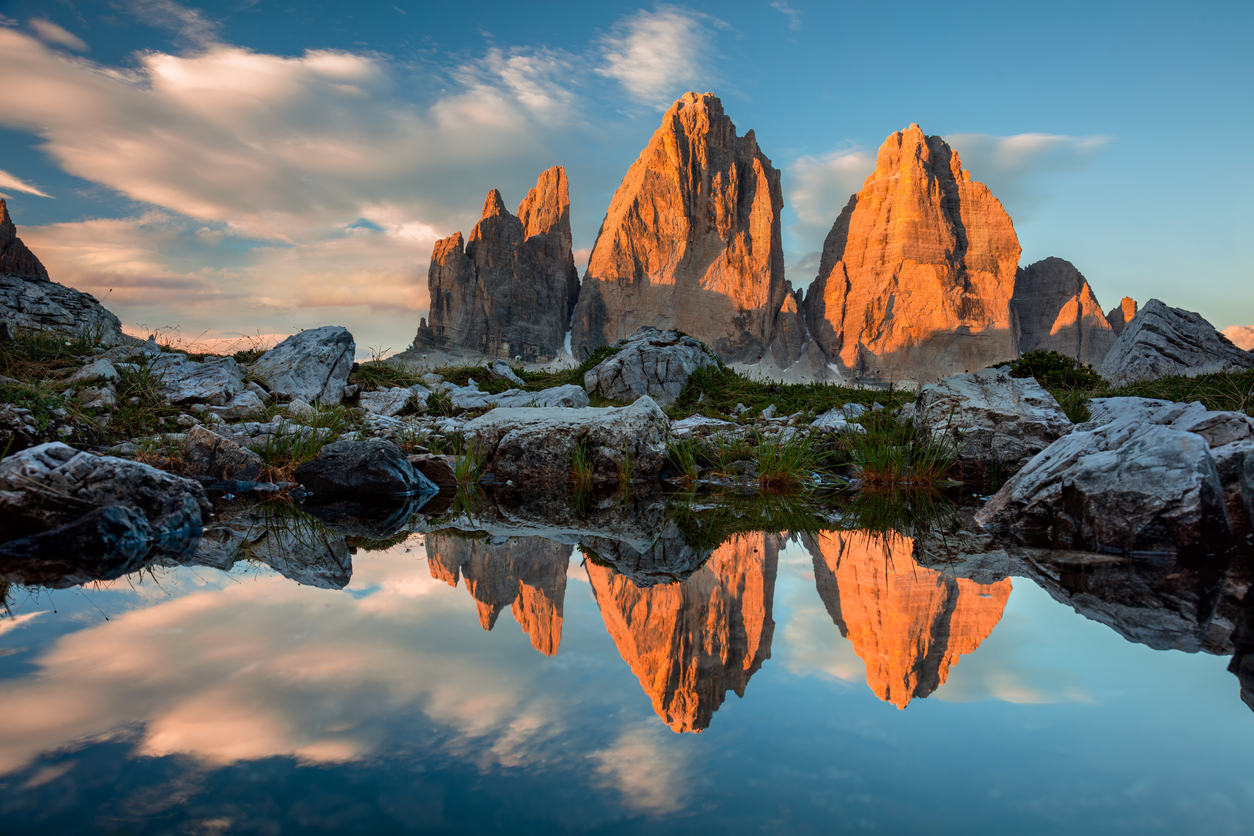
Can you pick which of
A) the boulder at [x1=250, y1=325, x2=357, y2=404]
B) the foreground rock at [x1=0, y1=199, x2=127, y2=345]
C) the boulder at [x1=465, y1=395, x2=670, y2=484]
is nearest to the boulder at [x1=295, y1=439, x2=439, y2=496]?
the boulder at [x1=465, y1=395, x2=670, y2=484]

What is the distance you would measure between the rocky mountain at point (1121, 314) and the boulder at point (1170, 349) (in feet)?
231

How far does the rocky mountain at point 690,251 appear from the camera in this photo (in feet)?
227

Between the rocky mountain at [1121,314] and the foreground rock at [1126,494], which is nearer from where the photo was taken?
the foreground rock at [1126,494]

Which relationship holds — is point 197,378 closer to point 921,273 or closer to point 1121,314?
point 921,273

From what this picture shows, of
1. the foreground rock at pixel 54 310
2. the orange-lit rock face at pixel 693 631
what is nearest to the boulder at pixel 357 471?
the orange-lit rock face at pixel 693 631

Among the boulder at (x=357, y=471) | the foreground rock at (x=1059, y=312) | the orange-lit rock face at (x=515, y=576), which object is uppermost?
the foreground rock at (x=1059, y=312)

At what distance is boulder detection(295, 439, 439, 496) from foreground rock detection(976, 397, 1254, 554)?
15.1ft

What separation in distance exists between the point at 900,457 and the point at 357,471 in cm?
495

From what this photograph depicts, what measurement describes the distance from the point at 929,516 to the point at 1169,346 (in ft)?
56.0

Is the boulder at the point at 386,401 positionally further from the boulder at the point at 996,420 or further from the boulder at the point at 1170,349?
the boulder at the point at 1170,349

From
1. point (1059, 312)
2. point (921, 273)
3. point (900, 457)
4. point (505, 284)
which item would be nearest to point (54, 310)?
point (900, 457)

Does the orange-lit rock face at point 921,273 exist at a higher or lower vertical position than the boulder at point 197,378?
higher

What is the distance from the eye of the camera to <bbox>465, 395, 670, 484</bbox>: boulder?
24.3 ft

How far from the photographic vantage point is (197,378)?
9477 mm
